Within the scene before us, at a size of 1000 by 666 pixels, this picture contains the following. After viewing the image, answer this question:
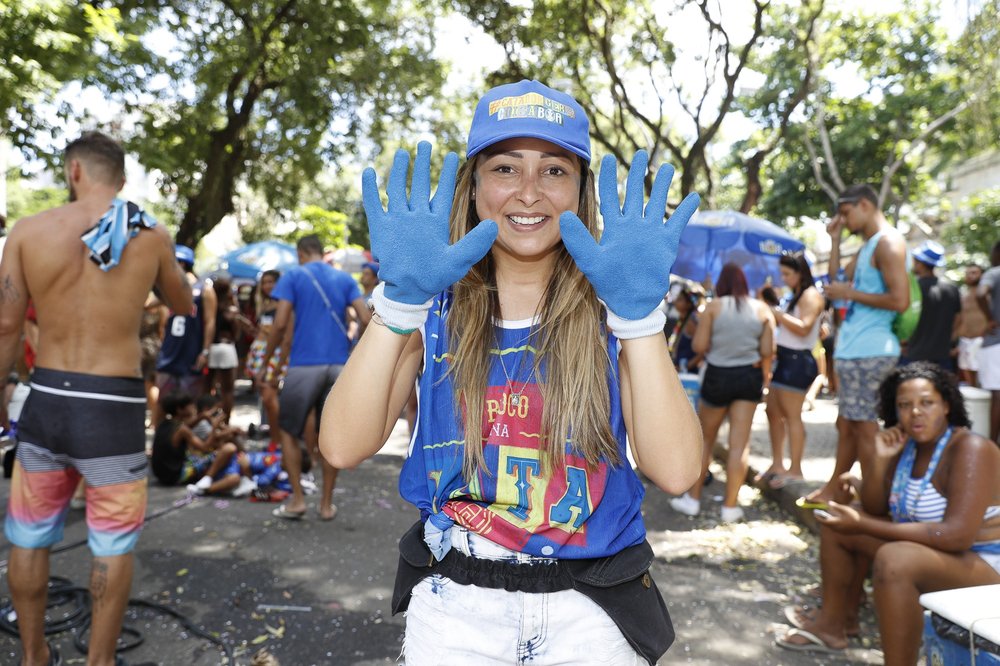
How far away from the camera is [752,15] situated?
1153cm

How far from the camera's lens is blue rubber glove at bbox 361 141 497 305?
1374 millimetres

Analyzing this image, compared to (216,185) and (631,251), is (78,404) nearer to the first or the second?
(631,251)

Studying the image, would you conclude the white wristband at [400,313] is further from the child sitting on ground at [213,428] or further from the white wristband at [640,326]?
the child sitting on ground at [213,428]

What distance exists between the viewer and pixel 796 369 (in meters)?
5.86

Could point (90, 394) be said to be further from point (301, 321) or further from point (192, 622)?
point (301, 321)

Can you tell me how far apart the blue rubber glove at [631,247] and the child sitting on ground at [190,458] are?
5042 millimetres

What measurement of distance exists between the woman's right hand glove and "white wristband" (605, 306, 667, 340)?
0.30 metres

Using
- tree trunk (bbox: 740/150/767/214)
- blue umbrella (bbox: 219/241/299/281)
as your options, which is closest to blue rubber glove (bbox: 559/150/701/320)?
blue umbrella (bbox: 219/241/299/281)

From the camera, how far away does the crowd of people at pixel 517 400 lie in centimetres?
143

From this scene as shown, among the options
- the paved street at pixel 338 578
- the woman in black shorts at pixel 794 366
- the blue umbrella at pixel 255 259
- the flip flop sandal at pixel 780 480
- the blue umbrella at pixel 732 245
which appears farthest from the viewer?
the blue umbrella at pixel 255 259

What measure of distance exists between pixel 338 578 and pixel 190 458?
2447mm

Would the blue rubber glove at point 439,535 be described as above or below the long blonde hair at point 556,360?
below

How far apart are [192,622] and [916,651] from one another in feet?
10.5

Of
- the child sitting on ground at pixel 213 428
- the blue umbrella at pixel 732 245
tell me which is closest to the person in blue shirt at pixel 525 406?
the child sitting on ground at pixel 213 428
